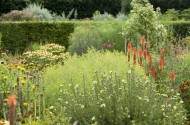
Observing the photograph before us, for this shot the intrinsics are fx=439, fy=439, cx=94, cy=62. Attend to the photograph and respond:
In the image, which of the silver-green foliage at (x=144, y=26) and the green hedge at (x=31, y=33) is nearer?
the silver-green foliage at (x=144, y=26)

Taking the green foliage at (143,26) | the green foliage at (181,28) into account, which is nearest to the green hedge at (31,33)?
the green foliage at (181,28)

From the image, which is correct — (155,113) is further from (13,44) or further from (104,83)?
(13,44)

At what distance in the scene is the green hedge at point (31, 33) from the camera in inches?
600

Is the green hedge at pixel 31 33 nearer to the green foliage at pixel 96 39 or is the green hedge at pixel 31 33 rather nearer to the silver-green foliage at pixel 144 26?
the green foliage at pixel 96 39

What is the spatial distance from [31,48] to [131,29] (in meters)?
4.42

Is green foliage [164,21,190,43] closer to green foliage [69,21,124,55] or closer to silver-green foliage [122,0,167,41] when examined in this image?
green foliage [69,21,124,55]

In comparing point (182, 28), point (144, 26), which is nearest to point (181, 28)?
point (182, 28)

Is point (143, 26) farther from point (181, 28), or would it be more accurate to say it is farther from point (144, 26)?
point (181, 28)

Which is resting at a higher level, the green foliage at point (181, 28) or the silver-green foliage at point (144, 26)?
the silver-green foliage at point (144, 26)

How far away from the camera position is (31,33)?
15.4 m

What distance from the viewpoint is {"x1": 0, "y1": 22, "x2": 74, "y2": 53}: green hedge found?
15.2 meters

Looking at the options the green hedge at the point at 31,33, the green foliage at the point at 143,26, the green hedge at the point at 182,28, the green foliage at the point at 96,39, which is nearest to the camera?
the green foliage at the point at 143,26

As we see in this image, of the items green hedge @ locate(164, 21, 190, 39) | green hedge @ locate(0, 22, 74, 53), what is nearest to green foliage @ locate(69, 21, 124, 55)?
green hedge @ locate(0, 22, 74, 53)

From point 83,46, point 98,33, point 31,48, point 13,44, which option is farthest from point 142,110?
point 13,44
